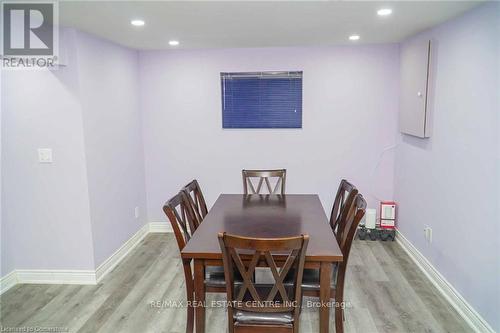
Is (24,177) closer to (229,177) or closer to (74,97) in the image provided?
(74,97)

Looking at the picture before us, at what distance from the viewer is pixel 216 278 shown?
2.25 m

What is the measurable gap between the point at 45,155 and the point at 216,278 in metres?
1.90

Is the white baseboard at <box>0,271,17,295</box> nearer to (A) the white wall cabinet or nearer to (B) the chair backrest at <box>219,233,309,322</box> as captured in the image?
(B) the chair backrest at <box>219,233,309,322</box>

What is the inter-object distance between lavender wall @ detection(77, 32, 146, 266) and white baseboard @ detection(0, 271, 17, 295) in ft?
2.36

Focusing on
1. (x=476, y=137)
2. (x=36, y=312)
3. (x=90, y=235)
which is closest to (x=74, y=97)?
(x=90, y=235)

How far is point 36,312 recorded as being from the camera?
107 inches

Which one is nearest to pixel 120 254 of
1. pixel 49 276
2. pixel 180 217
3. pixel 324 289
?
pixel 49 276

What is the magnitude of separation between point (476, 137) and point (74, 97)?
3.08 metres

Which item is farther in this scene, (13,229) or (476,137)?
(13,229)

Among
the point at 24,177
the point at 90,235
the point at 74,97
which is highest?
the point at 74,97

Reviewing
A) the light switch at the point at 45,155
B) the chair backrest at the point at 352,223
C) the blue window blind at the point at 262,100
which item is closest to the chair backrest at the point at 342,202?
the chair backrest at the point at 352,223

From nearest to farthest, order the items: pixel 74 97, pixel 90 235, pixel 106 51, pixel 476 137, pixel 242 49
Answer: pixel 476 137 → pixel 74 97 → pixel 90 235 → pixel 106 51 → pixel 242 49

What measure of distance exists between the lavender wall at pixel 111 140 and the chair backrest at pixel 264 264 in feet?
5.96

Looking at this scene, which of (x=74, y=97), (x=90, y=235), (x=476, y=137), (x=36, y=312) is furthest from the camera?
(x=90, y=235)
